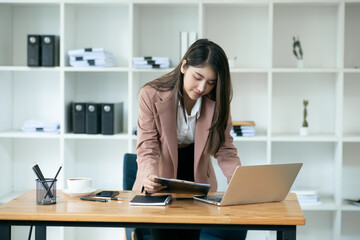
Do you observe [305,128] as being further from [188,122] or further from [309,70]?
[188,122]

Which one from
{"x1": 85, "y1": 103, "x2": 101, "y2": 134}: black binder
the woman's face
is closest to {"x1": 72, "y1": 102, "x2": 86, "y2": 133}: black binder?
{"x1": 85, "y1": 103, "x2": 101, "y2": 134}: black binder

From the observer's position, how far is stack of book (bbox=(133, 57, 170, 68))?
3566mm

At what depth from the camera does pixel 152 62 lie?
3.56m

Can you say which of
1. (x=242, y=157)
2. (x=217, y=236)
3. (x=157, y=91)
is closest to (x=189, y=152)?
(x=157, y=91)

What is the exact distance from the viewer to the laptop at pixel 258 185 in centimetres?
183

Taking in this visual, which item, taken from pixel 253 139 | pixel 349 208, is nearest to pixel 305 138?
pixel 253 139

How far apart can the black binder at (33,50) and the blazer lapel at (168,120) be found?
5.46 feet

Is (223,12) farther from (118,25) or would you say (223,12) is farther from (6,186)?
(6,186)

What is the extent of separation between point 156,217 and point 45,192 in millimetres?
528

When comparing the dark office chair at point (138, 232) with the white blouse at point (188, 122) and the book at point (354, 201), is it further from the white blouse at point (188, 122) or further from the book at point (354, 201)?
the book at point (354, 201)

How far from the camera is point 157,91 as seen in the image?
2.33 m

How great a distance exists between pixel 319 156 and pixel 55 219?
8.74 feet

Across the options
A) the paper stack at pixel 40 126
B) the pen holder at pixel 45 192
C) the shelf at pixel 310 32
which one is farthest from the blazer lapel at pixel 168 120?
the shelf at pixel 310 32

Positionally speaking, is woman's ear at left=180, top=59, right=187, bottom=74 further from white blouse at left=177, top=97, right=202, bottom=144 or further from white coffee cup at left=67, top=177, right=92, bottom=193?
white coffee cup at left=67, top=177, right=92, bottom=193
